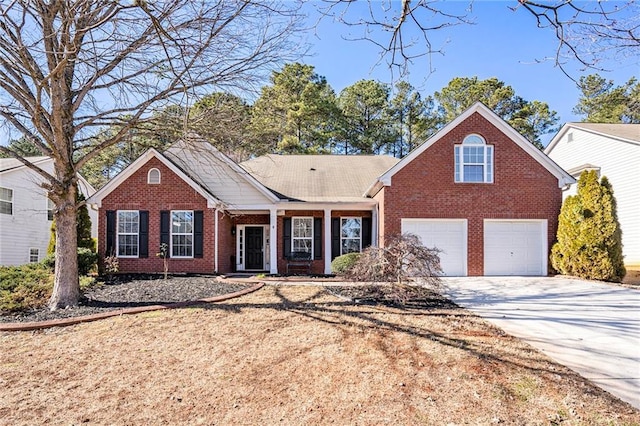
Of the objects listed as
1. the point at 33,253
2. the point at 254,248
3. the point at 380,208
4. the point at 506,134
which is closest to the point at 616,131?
the point at 506,134

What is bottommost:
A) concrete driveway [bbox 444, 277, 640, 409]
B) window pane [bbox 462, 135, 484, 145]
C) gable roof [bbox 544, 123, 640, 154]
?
concrete driveway [bbox 444, 277, 640, 409]

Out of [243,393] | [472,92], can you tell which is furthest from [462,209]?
[472,92]

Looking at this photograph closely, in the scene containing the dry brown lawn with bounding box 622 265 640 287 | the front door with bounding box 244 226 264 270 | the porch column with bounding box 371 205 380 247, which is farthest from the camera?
the front door with bounding box 244 226 264 270

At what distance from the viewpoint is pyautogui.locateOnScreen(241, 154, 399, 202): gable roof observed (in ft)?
49.4

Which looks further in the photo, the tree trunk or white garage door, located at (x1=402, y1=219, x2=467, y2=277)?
white garage door, located at (x1=402, y1=219, x2=467, y2=277)

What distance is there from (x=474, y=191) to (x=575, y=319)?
7.08 m

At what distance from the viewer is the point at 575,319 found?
23.0 feet

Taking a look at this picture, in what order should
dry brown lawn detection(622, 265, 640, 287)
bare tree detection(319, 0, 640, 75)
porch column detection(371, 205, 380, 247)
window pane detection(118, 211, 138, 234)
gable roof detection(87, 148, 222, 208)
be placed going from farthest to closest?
porch column detection(371, 205, 380, 247), window pane detection(118, 211, 138, 234), gable roof detection(87, 148, 222, 208), dry brown lawn detection(622, 265, 640, 287), bare tree detection(319, 0, 640, 75)

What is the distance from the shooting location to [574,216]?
12641 millimetres

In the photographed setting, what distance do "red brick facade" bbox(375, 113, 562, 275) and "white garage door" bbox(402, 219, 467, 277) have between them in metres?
0.23

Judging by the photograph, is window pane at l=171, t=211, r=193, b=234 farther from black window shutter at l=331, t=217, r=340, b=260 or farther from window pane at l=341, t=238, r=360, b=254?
window pane at l=341, t=238, r=360, b=254

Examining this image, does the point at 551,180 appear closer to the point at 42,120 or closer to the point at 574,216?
the point at 574,216

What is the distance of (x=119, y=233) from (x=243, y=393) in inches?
475

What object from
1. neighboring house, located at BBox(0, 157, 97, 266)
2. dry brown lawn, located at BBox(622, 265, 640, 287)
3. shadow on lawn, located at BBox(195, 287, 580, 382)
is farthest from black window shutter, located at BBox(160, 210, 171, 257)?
dry brown lawn, located at BBox(622, 265, 640, 287)
